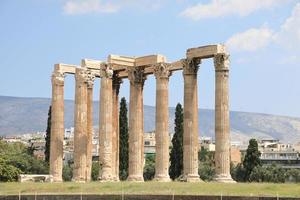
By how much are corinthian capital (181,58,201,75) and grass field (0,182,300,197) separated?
1260 cm

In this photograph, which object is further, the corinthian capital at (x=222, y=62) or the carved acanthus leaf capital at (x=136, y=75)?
the carved acanthus leaf capital at (x=136, y=75)

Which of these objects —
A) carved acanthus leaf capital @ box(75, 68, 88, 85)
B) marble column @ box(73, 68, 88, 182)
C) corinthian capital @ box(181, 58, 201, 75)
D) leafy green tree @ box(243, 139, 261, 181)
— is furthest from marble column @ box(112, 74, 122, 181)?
leafy green tree @ box(243, 139, 261, 181)

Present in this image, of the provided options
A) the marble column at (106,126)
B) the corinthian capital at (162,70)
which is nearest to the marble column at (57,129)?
the marble column at (106,126)

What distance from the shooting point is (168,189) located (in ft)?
182

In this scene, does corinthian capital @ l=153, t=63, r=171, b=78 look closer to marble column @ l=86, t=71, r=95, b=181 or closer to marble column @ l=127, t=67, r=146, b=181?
marble column @ l=127, t=67, r=146, b=181

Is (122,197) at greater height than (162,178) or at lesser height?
lesser

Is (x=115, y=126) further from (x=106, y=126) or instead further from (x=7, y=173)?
(x=7, y=173)

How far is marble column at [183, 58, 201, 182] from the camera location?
6619 centimetres

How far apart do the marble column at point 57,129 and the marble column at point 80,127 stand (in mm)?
2558

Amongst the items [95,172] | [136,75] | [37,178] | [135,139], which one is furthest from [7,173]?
[95,172]

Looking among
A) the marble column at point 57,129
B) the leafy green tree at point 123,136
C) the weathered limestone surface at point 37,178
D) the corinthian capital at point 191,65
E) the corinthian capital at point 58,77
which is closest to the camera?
the corinthian capital at point 191,65

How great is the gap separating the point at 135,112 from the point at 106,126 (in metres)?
3.57

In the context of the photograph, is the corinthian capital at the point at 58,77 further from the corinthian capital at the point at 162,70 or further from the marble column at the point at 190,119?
the marble column at the point at 190,119

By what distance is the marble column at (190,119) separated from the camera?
→ 217ft
